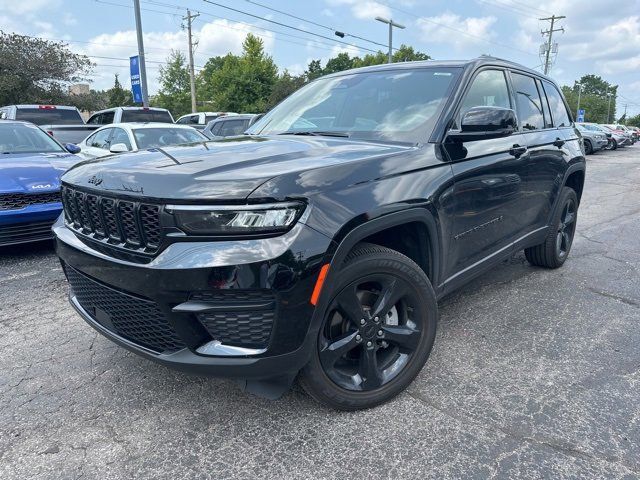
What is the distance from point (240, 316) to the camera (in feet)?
6.48

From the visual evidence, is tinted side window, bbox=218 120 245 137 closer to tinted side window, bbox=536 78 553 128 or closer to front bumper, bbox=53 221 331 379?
tinted side window, bbox=536 78 553 128

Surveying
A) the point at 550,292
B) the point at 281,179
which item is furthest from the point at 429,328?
the point at 550,292

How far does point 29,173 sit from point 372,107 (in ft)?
12.9

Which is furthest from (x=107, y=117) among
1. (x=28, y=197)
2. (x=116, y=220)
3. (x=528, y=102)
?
(x=116, y=220)

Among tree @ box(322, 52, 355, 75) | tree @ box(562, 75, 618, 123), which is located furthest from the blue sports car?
tree @ box(562, 75, 618, 123)

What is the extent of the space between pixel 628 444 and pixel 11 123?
296 inches

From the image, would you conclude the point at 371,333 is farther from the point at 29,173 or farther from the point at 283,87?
the point at 283,87

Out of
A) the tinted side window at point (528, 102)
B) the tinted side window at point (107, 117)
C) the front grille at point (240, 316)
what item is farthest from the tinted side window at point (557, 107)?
the tinted side window at point (107, 117)

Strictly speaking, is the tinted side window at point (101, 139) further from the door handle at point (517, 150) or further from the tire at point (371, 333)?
the tire at point (371, 333)

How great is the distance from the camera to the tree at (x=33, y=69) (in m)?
27.9

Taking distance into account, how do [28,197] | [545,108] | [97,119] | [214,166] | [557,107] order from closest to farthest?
1. [214,166]
2. [545,108]
3. [557,107]
4. [28,197]
5. [97,119]

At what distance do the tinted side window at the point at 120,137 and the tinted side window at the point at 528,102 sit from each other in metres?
6.34

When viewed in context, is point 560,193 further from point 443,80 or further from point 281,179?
point 281,179

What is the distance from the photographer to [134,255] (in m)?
2.10
